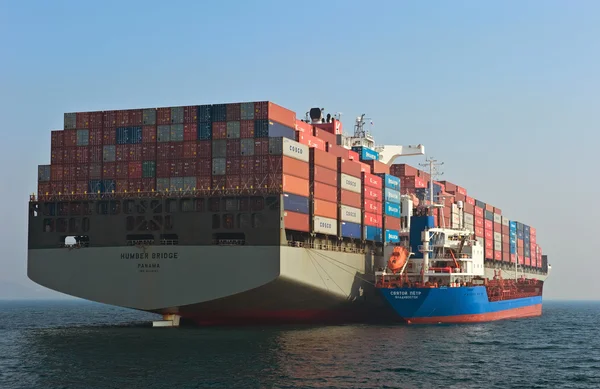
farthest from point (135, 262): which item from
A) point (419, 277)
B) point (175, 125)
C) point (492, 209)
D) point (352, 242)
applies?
point (492, 209)

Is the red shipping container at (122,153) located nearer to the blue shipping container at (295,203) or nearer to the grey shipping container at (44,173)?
the grey shipping container at (44,173)

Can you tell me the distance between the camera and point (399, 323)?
214 ft

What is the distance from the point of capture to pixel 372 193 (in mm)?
68125

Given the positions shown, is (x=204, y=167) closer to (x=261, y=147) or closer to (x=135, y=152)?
(x=261, y=147)

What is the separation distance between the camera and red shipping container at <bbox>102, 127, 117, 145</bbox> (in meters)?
59.2

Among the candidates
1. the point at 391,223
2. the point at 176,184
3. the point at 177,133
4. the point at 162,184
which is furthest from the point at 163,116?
the point at 391,223

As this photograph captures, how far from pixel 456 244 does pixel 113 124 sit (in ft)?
102

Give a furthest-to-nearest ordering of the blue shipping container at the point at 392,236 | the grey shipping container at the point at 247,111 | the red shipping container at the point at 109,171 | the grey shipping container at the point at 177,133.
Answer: the blue shipping container at the point at 392,236, the red shipping container at the point at 109,171, the grey shipping container at the point at 177,133, the grey shipping container at the point at 247,111

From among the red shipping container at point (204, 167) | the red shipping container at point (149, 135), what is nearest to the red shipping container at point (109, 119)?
the red shipping container at point (149, 135)

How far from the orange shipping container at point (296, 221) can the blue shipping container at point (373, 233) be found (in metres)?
10.5

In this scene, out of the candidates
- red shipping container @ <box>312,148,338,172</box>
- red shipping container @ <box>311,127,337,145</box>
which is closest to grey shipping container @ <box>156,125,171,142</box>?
red shipping container @ <box>312,148,338,172</box>

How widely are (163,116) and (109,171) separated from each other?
19.4 ft

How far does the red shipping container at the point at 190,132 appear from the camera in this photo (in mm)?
57281

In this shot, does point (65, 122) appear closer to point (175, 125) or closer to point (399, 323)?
point (175, 125)
